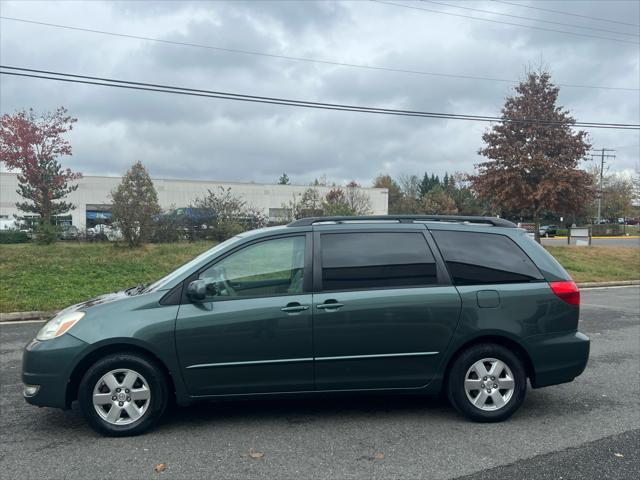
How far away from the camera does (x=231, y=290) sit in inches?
174

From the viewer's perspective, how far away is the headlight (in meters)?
4.21

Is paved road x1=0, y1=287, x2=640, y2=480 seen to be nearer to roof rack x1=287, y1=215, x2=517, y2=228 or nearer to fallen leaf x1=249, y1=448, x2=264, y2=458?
fallen leaf x1=249, y1=448, x2=264, y2=458

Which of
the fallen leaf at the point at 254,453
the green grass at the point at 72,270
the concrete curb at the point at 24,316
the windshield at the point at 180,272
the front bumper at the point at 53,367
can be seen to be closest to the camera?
the fallen leaf at the point at 254,453

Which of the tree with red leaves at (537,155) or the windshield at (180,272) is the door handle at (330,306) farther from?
the tree with red leaves at (537,155)

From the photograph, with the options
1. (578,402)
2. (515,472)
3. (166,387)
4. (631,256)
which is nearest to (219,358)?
(166,387)

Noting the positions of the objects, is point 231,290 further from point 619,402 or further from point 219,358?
point 619,402

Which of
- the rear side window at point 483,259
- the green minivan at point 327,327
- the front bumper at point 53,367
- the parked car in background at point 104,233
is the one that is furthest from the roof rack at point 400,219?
the parked car in background at point 104,233

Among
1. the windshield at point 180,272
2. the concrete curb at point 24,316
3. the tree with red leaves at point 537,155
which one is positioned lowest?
the concrete curb at point 24,316

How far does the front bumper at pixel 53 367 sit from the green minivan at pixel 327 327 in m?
0.01

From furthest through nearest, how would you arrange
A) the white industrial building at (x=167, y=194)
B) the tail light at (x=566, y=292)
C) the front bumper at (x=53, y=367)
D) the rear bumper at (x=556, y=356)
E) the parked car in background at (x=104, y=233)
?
the white industrial building at (x=167, y=194)
the parked car in background at (x=104, y=233)
the tail light at (x=566, y=292)
the rear bumper at (x=556, y=356)
the front bumper at (x=53, y=367)

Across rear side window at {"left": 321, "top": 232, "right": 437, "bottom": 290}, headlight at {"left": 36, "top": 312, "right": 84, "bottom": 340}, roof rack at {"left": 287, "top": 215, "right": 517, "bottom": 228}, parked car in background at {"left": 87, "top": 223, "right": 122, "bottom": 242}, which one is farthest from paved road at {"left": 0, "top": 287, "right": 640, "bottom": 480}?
parked car in background at {"left": 87, "top": 223, "right": 122, "bottom": 242}

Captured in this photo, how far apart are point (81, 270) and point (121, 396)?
10.5 m

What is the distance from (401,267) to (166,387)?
7.11ft

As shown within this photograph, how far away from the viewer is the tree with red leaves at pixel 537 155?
21750 mm
